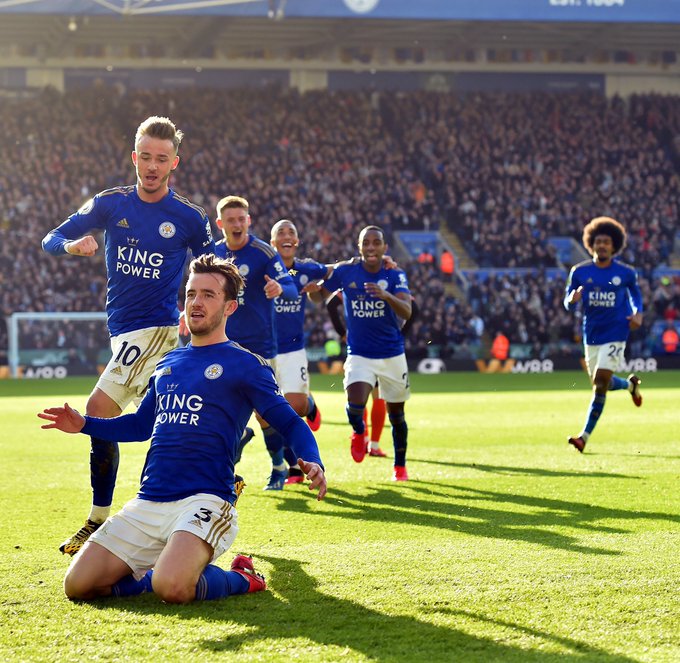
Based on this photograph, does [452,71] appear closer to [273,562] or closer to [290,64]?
[290,64]

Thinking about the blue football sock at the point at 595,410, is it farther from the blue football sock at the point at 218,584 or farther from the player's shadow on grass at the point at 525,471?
the blue football sock at the point at 218,584

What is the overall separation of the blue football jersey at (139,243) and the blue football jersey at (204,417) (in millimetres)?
1553

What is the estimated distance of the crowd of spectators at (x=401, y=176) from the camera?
33.0 m

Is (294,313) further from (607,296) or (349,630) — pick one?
(349,630)

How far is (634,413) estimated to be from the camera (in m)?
17.4

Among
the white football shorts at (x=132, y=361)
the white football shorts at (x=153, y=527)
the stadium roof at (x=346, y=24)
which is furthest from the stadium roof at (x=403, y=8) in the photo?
the white football shorts at (x=153, y=527)

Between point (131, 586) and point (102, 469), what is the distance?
1.60 m

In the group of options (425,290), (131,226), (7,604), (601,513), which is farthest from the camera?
(425,290)

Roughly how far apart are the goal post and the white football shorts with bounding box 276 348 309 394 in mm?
18778

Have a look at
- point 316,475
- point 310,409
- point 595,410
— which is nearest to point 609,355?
point 595,410

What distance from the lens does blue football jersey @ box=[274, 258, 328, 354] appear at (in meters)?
11.6

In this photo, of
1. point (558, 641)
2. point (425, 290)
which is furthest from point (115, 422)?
point (425, 290)

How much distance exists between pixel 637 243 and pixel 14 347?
68.3 ft

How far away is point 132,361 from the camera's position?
7.14 metres
